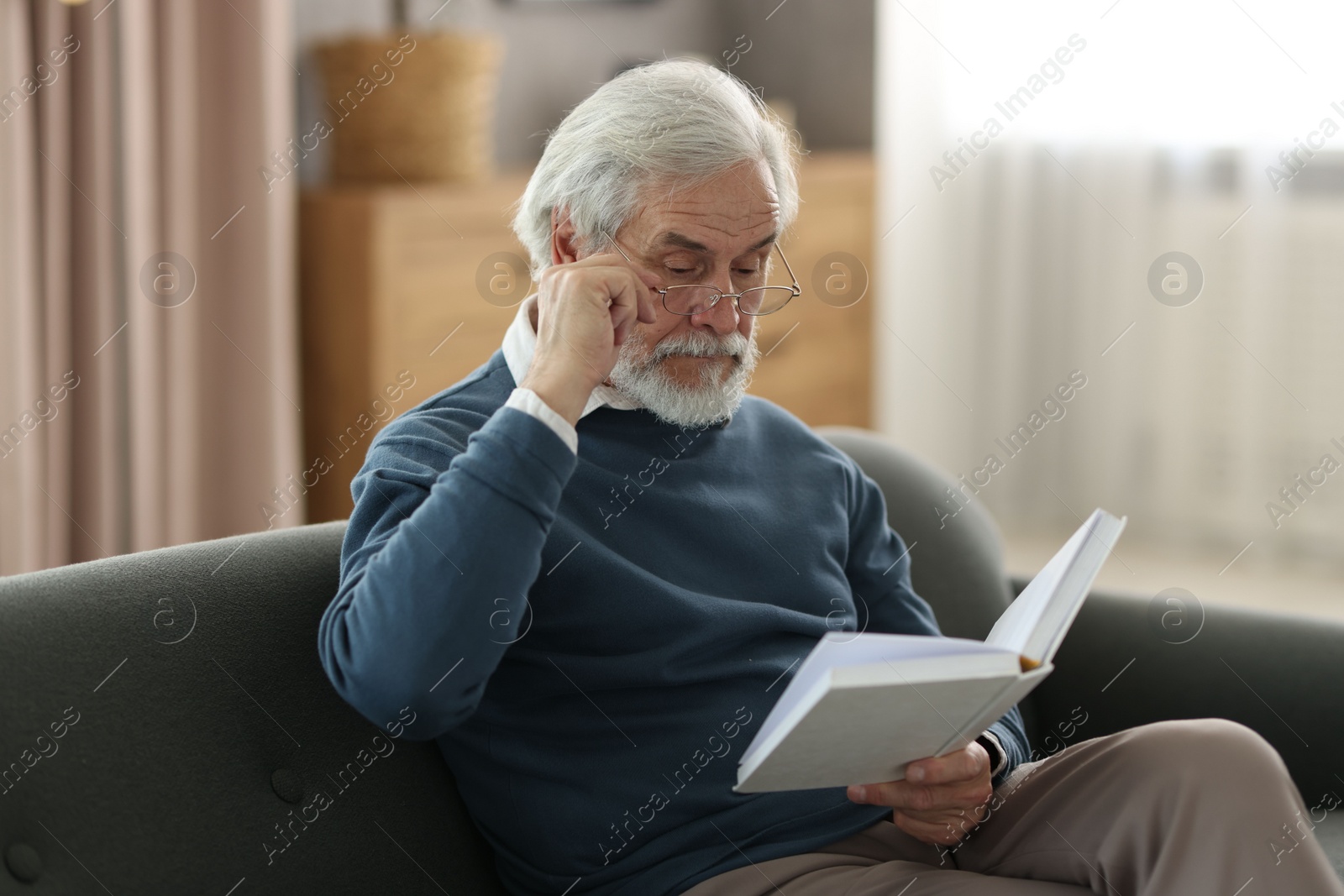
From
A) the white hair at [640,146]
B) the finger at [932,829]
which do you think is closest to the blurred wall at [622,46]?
the white hair at [640,146]

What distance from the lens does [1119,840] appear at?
120 cm

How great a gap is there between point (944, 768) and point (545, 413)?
0.48 m

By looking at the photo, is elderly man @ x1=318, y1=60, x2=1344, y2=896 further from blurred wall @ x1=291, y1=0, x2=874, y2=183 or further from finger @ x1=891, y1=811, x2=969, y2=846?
blurred wall @ x1=291, y1=0, x2=874, y2=183

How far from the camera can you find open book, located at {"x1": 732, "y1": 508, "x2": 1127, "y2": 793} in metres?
0.99

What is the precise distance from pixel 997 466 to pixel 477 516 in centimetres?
319

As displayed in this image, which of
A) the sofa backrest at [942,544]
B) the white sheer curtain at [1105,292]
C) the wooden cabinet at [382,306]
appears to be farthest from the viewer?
the white sheer curtain at [1105,292]

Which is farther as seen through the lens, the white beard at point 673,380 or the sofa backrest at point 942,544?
the sofa backrest at point 942,544

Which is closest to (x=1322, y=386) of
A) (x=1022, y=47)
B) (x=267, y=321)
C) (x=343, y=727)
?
(x=1022, y=47)

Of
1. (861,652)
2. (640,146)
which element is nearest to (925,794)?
(861,652)

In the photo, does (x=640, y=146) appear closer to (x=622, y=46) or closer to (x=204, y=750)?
(x=204, y=750)

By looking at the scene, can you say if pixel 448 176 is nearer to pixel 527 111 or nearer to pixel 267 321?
pixel 267 321

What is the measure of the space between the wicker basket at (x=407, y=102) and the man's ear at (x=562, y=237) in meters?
1.49

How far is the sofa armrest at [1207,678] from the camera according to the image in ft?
5.30

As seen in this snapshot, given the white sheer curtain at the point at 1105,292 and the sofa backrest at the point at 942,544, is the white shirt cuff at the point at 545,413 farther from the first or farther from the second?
the white sheer curtain at the point at 1105,292
